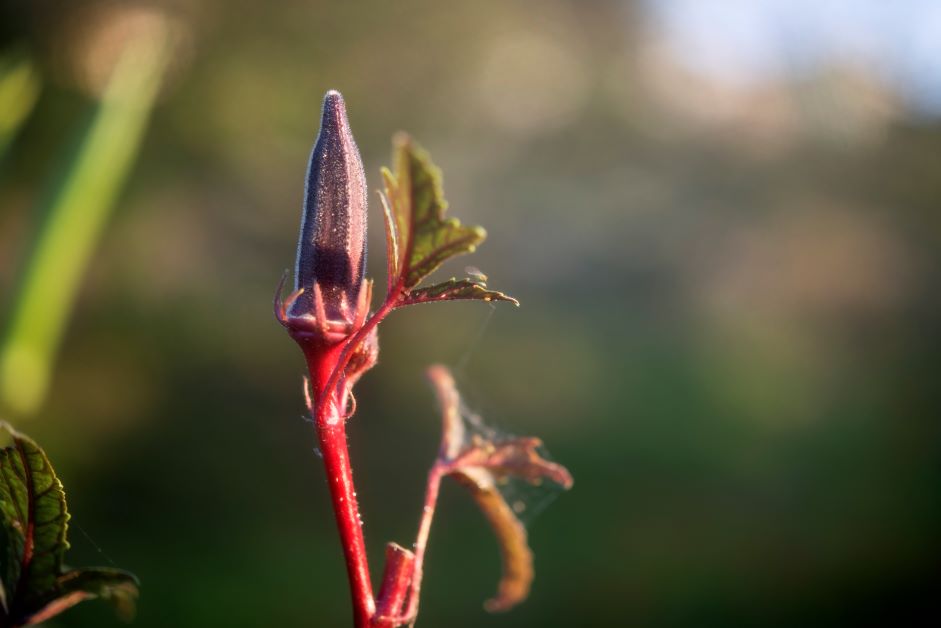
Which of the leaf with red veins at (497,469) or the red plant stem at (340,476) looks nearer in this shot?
the red plant stem at (340,476)

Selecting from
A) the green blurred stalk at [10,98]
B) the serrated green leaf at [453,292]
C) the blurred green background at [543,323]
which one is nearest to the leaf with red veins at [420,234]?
the serrated green leaf at [453,292]

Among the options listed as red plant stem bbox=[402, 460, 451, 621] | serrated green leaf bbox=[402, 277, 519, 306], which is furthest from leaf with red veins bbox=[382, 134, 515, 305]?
red plant stem bbox=[402, 460, 451, 621]

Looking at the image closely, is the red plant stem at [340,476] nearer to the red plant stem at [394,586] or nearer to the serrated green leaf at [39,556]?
the red plant stem at [394,586]

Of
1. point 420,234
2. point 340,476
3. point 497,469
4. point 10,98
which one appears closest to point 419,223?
point 420,234

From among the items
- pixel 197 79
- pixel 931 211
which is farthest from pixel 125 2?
pixel 931 211

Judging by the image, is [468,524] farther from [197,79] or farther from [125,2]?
[125,2]

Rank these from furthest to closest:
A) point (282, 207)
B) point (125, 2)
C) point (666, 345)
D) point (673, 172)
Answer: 1. point (673, 172)
2. point (666, 345)
3. point (282, 207)
4. point (125, 2)
